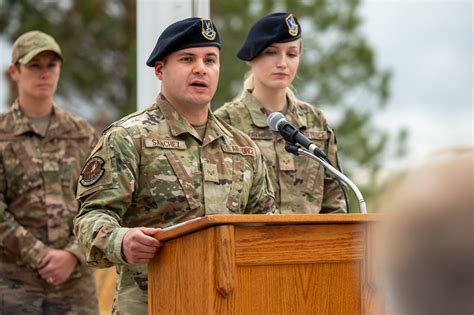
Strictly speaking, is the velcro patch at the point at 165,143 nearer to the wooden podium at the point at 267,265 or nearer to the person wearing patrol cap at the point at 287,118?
the wooden podium at the point at 267,265

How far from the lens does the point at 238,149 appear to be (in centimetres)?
377

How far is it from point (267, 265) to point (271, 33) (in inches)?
90.7

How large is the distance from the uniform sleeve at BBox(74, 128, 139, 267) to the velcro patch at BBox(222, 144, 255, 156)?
1.26 feet

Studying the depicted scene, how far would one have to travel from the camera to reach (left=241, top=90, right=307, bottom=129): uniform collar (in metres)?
4.92

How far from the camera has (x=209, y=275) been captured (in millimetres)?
2760

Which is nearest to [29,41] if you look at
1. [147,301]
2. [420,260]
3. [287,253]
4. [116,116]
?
[147,301]

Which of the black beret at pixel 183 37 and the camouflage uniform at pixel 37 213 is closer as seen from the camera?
the black beret at pixel 183 37

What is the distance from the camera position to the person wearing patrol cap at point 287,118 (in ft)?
16.1

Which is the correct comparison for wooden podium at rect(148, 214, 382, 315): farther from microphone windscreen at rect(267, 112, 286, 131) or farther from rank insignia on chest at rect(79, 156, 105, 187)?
microphone windscreen at rect(267, 112, 286, 131)

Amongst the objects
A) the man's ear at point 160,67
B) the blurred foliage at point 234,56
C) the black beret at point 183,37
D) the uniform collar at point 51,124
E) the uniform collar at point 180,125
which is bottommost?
the uniform collar at point 180,125

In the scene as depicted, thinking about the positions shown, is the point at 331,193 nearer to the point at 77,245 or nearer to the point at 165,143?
the point at 77,245

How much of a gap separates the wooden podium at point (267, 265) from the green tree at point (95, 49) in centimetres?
1372

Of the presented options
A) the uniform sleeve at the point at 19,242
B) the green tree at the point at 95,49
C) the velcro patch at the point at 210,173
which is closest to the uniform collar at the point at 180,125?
the velcro patch at the point at 210,173

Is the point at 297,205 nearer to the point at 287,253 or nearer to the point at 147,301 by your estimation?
the point at 147,301
